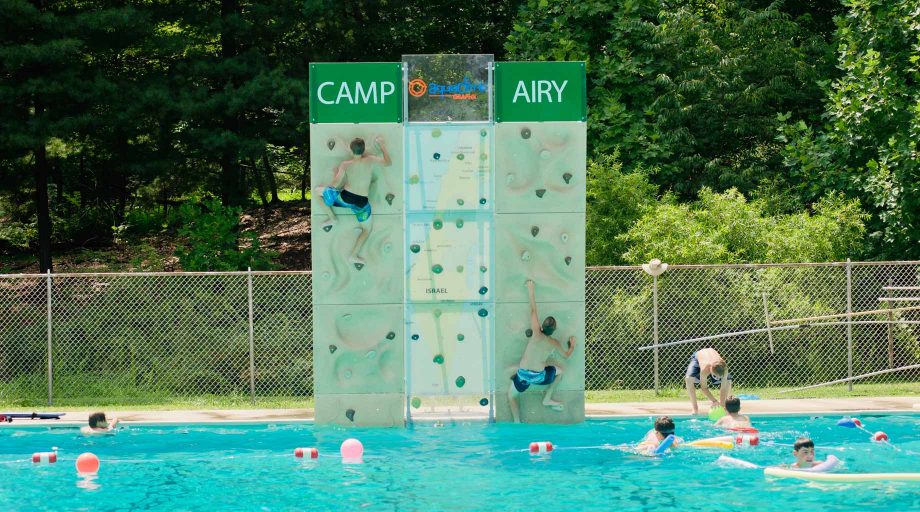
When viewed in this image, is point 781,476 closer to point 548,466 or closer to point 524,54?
point 548,466

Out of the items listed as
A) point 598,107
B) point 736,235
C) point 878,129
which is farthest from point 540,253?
point 878,129

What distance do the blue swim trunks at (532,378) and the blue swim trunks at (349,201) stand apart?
2.90m

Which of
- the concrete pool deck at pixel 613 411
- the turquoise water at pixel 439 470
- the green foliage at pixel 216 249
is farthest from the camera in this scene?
the green foliage at pixel 216 249

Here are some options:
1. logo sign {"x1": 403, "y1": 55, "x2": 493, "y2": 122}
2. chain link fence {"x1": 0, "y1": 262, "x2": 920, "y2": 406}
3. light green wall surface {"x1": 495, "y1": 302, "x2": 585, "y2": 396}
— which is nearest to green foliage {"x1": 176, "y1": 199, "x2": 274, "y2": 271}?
chain link fence {"x1": 0, "y1": 262, "x2": 920, "y2": 406}

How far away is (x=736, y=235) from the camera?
19562 mm

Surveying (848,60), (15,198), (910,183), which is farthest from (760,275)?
(15,198)

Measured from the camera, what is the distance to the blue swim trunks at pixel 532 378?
14047mm

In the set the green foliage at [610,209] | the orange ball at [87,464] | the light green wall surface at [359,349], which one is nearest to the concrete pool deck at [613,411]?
the light green wall surface at [359,349]

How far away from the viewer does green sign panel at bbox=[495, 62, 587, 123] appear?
14.0 metres

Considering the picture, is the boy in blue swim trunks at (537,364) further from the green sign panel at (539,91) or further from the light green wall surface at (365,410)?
the green sign panel at (539,91)

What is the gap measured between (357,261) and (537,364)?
275cm

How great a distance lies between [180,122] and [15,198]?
5.32m

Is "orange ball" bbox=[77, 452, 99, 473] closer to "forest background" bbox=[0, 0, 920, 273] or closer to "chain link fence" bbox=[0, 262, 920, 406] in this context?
"chain link fence" bbox=[0, 262, 920, 406]

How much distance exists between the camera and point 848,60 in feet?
69.2
